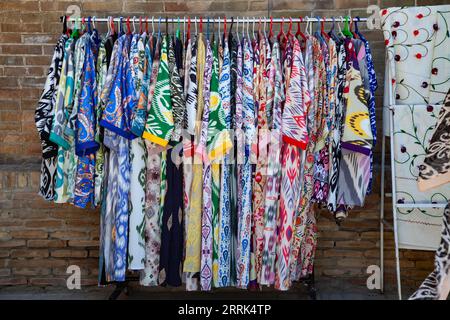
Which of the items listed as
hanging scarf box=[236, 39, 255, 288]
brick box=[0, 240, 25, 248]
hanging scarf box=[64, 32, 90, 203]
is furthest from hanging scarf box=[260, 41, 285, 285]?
brick box=[0, 240, 25, 248]

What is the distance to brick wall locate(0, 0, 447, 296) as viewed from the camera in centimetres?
351

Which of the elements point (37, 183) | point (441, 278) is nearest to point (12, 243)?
point (37, 183)

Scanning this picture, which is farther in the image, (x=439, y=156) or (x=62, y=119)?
(x=62, y=119)

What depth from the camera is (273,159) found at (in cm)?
291

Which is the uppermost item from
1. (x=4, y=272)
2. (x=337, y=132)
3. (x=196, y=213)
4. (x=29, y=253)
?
(x=337, y=132)

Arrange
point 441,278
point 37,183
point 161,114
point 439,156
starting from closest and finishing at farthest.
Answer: point 441,278 → point 439,156 → point 161,114 → point 37,183

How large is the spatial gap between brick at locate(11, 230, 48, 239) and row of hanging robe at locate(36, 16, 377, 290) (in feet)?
2.73

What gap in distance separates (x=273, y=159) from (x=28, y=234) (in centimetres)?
209

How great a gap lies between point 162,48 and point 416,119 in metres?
1.66

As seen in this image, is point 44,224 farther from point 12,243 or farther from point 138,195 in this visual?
point 138,195

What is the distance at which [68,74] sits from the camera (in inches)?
115

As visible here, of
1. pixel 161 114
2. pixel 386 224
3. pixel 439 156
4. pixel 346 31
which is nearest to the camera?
pixel 439 156

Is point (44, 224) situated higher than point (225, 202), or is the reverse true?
point (225, 202)

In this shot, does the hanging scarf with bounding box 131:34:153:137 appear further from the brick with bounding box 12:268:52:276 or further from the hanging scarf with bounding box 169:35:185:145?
the brick with bounding box 12:268:52:276
